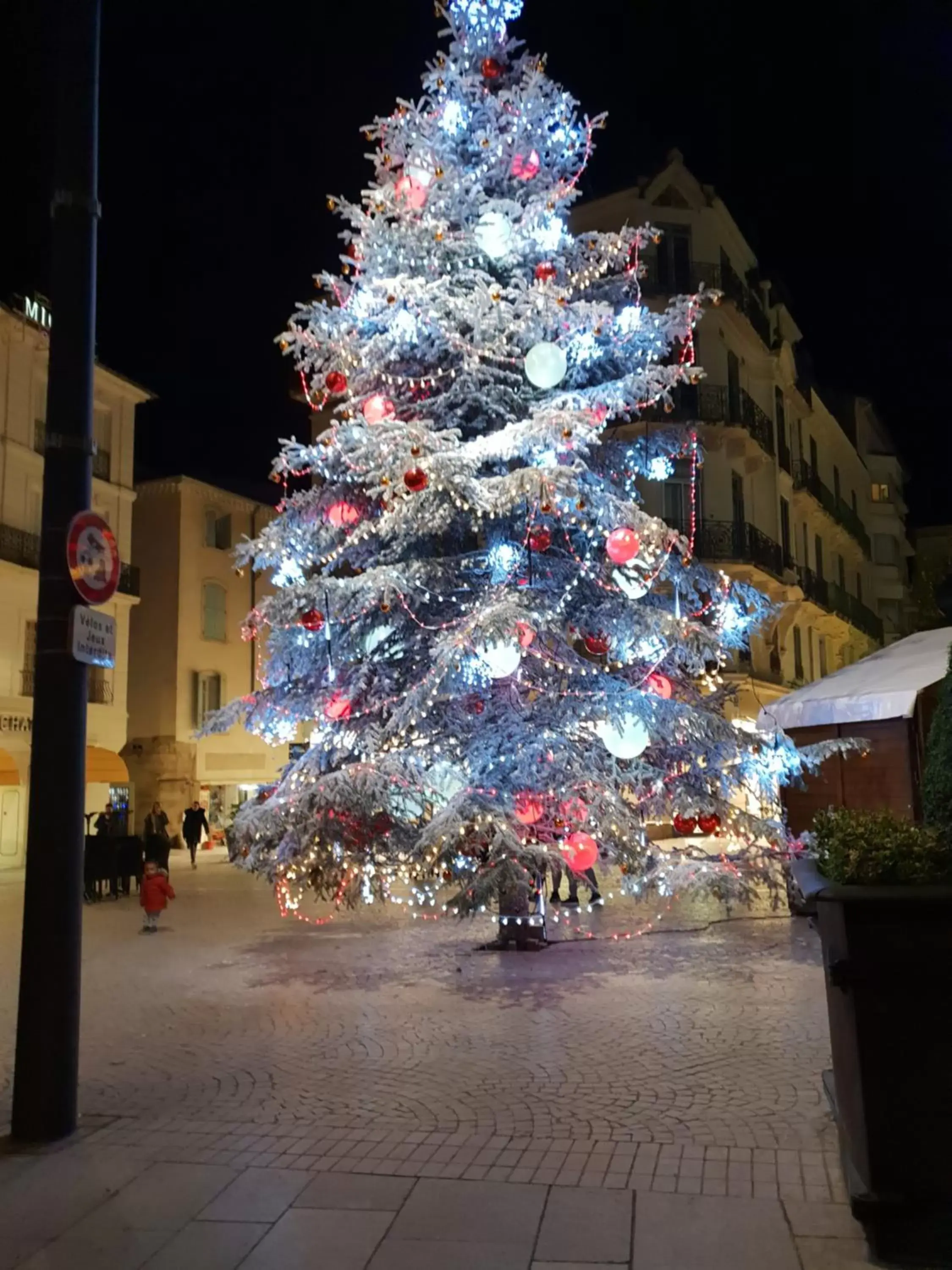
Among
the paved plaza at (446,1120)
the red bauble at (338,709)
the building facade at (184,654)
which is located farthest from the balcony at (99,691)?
the paved plaza at (446,1120)

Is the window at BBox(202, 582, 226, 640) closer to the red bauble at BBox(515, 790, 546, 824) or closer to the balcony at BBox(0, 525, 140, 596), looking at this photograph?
the balcony at BBox(0, 525, 140, 596)

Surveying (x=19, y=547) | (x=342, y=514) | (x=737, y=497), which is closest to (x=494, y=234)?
(x=342, y=514)

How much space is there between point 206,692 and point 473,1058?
1133 inches

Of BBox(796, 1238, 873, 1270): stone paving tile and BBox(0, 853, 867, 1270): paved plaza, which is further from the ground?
BBox(0, 853, 867, 1270): paved plaza

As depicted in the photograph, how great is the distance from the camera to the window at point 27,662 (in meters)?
26.1

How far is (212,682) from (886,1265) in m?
32.4

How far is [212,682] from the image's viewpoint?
3469cm

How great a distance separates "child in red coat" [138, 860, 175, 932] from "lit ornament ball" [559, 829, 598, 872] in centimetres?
575

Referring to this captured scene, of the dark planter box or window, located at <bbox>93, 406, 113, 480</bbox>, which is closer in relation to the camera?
the dark planter box

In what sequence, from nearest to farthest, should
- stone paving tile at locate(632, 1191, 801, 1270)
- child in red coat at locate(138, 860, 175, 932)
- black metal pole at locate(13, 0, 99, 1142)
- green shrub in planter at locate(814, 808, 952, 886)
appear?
stone paving tile at locate(632, 1191, 801, 1270), green shrub in planter at locate(814, 808, 952, 886), black metal pole at locate(13, 0, 99, 1142), child in red coat at locate(138, 860, 175, 932)

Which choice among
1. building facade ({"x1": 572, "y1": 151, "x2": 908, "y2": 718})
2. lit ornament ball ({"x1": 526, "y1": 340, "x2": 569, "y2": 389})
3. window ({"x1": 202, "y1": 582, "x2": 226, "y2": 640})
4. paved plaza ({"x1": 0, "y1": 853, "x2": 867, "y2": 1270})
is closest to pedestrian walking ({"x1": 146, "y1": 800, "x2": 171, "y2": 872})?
paved plaza ({"x1": 0, "y1": 853, "x2": 867, "y2": 1270})

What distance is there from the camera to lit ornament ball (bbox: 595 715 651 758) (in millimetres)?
10367

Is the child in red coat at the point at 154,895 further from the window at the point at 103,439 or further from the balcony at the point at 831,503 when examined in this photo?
the balcony at the point at 831,503

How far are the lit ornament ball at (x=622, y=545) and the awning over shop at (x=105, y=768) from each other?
19.0 meters
